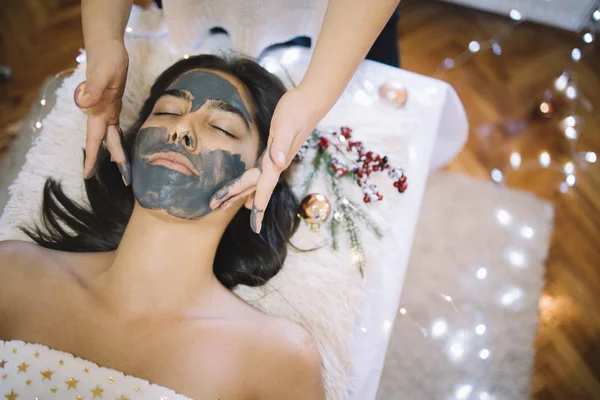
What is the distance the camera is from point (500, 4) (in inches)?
93.0

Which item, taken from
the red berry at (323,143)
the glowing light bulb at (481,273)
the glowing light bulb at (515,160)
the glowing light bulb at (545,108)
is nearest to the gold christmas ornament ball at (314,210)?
the red berry at (323,143)

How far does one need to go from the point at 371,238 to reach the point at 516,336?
823 mm

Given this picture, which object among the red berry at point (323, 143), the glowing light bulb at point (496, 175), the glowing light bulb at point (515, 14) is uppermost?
the glowing light bulb at point (515, 14)

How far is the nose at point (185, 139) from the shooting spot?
3.45 feet

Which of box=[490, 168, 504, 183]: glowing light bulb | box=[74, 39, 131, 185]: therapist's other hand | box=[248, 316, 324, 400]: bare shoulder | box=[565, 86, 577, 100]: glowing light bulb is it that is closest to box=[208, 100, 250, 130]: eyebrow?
box=[74, 39, 131, 185]: therapist's other hand

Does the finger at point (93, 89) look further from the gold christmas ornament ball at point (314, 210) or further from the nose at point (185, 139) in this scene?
the gold christmas ornament ball at point (314, 210)

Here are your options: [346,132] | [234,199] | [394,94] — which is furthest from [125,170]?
[394,94]

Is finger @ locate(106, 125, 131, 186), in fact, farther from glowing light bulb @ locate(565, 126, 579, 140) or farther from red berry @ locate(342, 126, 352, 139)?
glowing light bulb @ locate(565, 126, 579, 140)

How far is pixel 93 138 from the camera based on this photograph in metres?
1.16

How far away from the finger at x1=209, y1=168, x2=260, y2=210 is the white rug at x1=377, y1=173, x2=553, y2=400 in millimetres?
993

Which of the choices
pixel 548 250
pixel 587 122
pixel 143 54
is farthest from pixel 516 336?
pixel 143 54

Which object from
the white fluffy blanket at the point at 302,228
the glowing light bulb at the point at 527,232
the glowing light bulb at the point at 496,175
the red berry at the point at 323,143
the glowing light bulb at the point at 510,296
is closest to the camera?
the white fluffy blanket at the point at 302,228

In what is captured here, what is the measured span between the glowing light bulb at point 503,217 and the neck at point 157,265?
4.25 ft

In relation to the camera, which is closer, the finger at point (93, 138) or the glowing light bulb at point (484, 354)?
the finger at point (93, 138)
